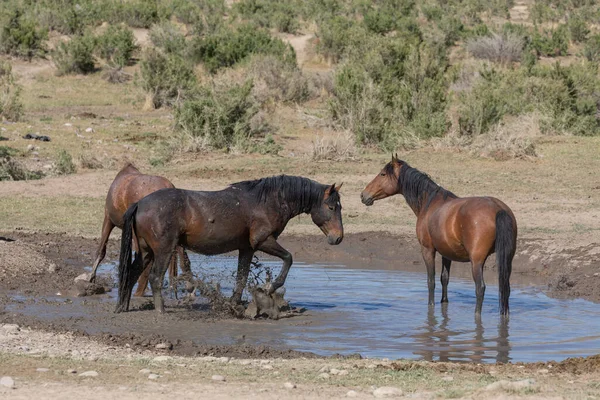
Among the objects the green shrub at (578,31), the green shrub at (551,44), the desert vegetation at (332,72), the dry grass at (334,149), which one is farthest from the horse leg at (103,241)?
the green shrub at (578,31)

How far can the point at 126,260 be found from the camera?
32.7ft

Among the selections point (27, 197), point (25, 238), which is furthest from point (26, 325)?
point (27, 197)

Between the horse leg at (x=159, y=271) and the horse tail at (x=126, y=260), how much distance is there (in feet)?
0.86

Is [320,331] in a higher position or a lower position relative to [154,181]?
lower

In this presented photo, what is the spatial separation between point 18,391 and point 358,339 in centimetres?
414

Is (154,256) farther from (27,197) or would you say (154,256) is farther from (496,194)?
(496,194)

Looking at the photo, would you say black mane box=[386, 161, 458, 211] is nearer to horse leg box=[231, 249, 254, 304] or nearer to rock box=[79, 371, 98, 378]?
horse leg box=[231, 249, 254, 304]

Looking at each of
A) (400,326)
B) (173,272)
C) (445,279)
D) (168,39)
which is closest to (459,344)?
(400,326)

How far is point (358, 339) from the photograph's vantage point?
9.38m

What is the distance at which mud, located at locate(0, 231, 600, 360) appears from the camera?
344 inches

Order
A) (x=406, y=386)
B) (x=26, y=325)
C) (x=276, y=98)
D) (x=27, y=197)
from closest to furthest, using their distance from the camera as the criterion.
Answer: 1. (x=406, y=386)
2. (x=26, y=325)
3. (x=27, y=197)
4. (x=276, y=98)

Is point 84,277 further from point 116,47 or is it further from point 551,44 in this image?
point 551,44

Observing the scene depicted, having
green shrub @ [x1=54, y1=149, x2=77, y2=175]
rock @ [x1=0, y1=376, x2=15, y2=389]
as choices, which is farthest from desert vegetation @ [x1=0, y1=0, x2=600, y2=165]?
rock @ [x1=0, y1=376, x2=15, y2=389]

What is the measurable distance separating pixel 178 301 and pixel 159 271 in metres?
1.31
